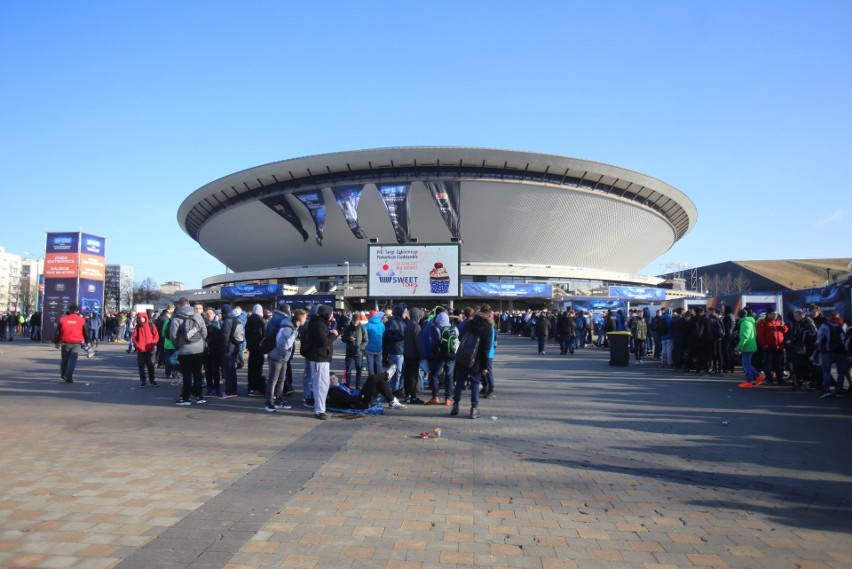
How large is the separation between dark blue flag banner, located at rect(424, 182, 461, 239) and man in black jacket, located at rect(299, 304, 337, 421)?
52597mm

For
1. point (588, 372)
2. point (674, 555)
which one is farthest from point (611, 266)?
point (674, 555)

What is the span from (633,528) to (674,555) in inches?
18.6

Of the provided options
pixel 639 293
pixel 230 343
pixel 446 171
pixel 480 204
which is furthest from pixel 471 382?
pixel 446 171

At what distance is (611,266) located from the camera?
2899 inches

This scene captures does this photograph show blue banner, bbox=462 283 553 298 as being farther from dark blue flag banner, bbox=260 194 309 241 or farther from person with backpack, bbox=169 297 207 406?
person with backpack, bbox=169 297 207 406

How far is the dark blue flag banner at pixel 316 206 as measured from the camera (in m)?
63.4

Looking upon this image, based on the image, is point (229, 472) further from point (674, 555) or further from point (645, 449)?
point (645, 449)

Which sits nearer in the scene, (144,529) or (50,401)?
(144,529)

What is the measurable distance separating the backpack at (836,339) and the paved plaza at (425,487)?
1.37 metres

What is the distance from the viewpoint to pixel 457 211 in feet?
198

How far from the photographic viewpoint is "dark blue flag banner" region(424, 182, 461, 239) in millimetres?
60281

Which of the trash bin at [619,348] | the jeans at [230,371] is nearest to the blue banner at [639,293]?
the trash bin at [619,348]

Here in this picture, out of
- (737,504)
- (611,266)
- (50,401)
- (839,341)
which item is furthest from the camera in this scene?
(611,266)

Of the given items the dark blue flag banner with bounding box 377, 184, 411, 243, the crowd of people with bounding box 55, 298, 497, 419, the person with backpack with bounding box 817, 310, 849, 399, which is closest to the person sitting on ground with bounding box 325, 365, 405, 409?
the crowd of people with bounding box 55, 298, 497, 419
